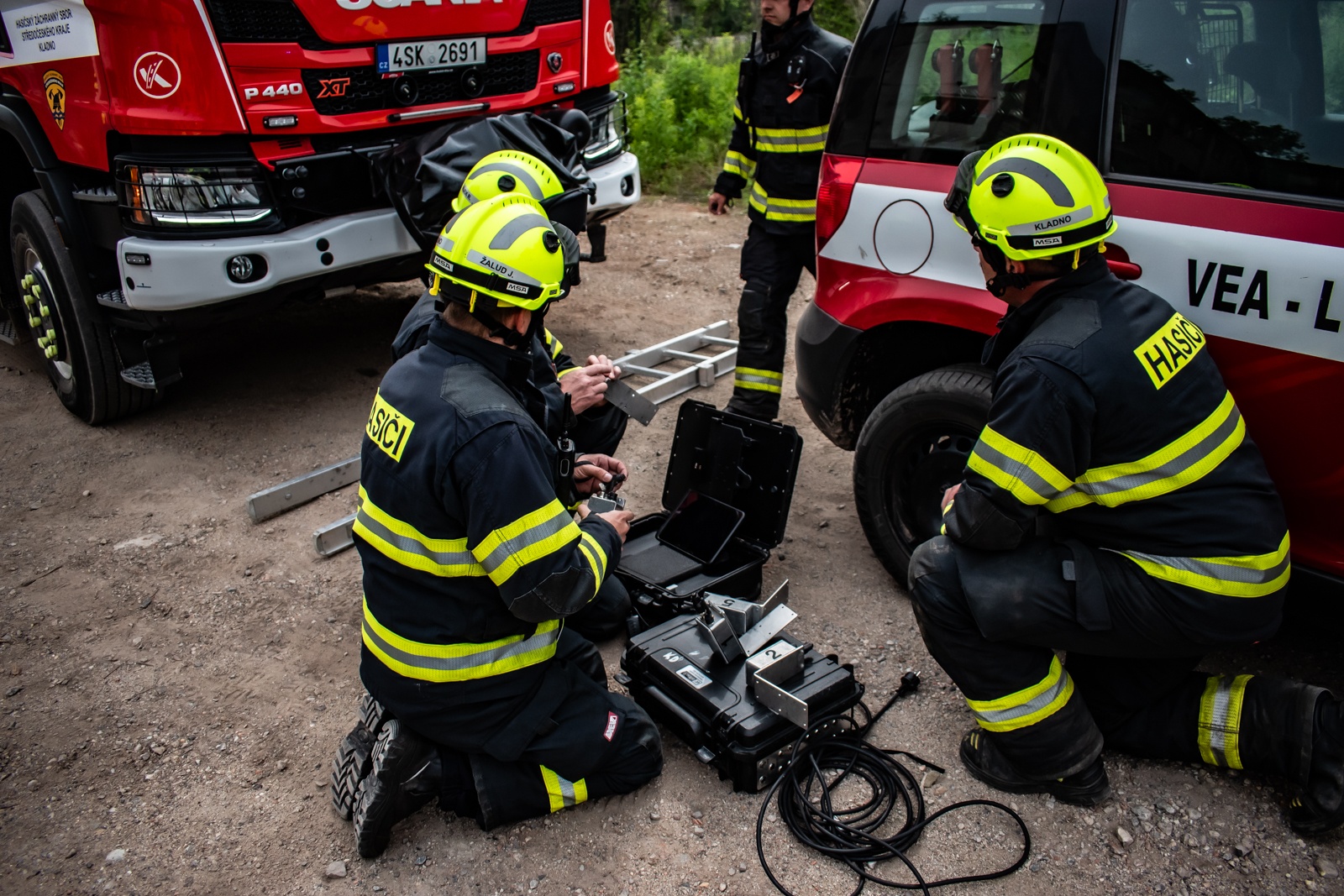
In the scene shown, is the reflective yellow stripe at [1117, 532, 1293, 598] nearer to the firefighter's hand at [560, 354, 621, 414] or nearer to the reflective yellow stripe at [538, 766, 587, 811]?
the reflective yellow stripe at [538, 766, 587, 811]

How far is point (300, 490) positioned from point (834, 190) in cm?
262

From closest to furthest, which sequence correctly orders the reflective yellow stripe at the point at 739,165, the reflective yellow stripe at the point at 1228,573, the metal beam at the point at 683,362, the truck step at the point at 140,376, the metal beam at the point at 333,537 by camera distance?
the reflective yellow stripe at the point at 1228,573
the metal beam at the point at 333,537
the truck step at the point at 140,376
the reflective yellow stripe at the point at 739,165
the metal beam at the point at 683,362

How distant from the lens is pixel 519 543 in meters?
2.32

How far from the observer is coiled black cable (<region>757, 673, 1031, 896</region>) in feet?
8.16

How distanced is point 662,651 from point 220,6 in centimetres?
319

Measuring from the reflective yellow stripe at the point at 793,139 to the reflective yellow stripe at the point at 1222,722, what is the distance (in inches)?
110

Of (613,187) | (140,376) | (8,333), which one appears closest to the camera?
(140,376)

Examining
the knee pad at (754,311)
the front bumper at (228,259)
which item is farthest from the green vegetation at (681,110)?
the front bumper at (228,259)

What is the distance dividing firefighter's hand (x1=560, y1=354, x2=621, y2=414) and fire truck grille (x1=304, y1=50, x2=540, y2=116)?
2.08 meters

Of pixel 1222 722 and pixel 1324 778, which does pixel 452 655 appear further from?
pixel 1324 778

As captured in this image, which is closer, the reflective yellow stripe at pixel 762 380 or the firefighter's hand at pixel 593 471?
the firefighter's hand at pixel 593 471

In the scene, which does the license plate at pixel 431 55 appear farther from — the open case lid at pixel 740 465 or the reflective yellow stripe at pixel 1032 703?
the reflective yellow stripe at pixel 1032 703

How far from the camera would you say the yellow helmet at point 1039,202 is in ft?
7.96

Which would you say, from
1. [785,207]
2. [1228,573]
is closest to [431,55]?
[785,207]
